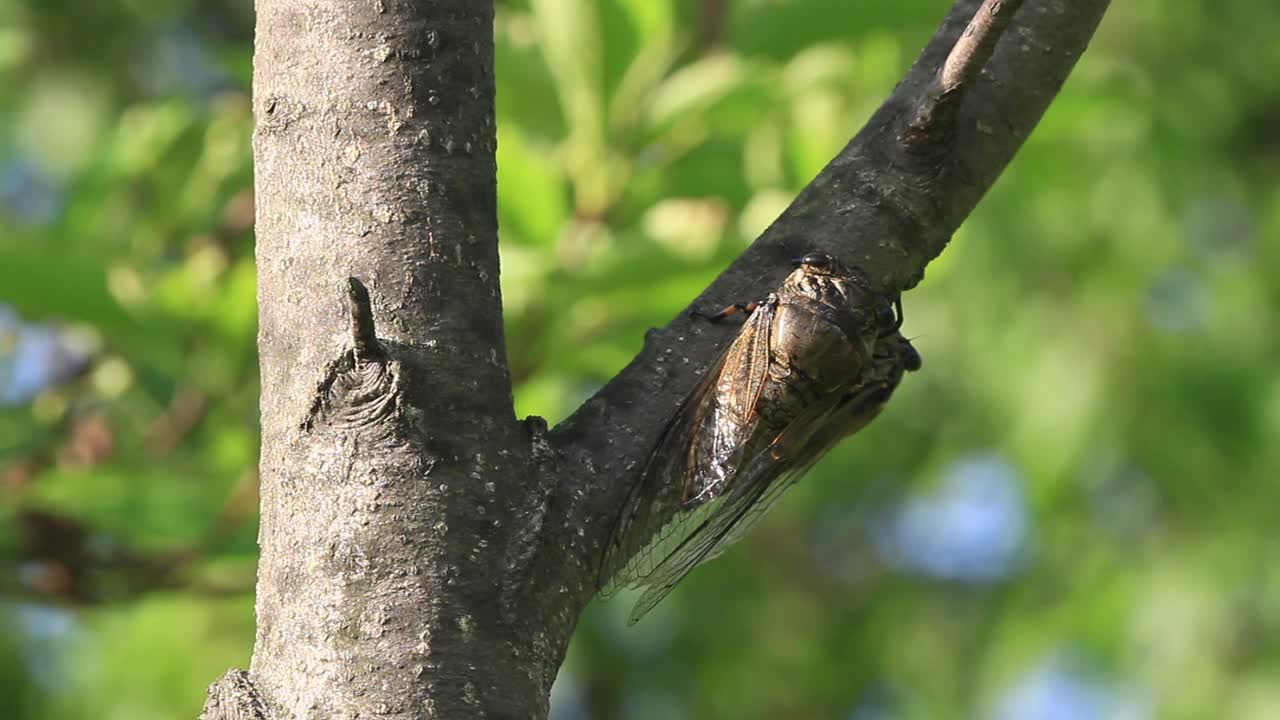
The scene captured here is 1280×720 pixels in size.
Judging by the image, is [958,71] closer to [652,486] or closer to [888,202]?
[888,202]

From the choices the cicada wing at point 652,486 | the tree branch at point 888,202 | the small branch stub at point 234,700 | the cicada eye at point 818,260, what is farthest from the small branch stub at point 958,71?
the small branch stub at point 234,700

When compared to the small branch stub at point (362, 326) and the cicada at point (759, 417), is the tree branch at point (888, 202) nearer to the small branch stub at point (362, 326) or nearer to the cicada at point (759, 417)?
the cicada at point (759, 417)

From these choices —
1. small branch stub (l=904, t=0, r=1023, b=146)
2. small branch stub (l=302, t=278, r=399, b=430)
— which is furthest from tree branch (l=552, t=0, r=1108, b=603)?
small branch stub (l=302, t=278, r=399, b=430)

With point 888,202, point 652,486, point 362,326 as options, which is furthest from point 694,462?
point 362,326

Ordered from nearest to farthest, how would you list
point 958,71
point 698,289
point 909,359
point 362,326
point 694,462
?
point 362,326, point 958,71, point 694,462, point 909,359, point 698,289

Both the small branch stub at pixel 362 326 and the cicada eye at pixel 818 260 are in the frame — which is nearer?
the small branch stub at pixel 362 326

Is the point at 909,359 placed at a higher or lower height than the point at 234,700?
higher

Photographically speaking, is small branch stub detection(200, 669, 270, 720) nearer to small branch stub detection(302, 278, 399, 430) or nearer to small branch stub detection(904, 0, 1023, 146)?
small branch stub detection(302, 278, 399, 430)
